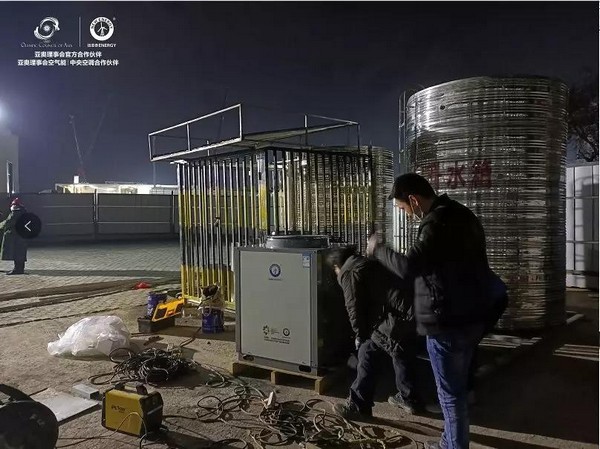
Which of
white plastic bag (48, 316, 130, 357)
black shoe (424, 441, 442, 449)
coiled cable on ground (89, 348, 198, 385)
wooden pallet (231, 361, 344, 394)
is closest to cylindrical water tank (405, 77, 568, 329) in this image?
wooden pallet (231, 361, 344, 394)

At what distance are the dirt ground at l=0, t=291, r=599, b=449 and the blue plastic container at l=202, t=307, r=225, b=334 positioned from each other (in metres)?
0.14

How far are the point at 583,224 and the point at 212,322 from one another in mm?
7133

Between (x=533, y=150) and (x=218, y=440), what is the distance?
16.1ft

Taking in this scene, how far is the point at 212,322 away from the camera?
654cm

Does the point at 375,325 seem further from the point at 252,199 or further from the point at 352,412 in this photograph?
the point at 252,199

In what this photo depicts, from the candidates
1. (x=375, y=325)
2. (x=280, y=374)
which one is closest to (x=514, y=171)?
(x=375, y=325)

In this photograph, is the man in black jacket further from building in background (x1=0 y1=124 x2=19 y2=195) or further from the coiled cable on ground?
building in background (x1=0 y1=124 x2=19 y2=195)

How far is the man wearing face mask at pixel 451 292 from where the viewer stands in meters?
2.79

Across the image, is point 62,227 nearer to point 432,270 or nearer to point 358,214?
point 358,214

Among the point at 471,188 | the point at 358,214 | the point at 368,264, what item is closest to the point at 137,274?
the point at 358,214

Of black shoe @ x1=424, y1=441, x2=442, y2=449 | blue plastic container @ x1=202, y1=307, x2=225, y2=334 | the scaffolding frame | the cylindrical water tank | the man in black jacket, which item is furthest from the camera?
the scaffolding frame

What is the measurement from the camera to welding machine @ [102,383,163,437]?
354 cm

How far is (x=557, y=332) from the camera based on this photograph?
6344 mm

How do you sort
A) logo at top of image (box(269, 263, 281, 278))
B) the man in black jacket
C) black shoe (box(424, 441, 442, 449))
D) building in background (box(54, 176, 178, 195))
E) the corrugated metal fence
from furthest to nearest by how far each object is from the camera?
building in background (box(54, 176, 178, 195)) → the corrugated metal fence → logo at top of image (box(269, 263, 281, 278)) → the man in black jacket → black shoe (box(424, 441, 442, 449))
